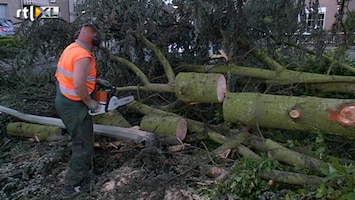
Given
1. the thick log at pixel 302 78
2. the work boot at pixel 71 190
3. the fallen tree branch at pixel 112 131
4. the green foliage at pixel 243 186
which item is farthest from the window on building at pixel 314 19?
the work boot at pixel 71 190

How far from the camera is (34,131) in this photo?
4.39 m

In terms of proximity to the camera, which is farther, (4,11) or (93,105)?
(4,11)

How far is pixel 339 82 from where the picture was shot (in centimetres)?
403

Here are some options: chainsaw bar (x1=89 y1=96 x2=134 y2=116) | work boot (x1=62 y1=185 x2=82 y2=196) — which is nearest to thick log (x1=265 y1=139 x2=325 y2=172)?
chainsaw bar (x1=89 y1=96 x2=134 y2=116)

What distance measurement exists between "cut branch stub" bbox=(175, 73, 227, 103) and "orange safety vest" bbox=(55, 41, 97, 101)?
3.15 ft

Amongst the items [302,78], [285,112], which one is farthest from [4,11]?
[285,112]

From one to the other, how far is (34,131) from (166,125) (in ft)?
5.42

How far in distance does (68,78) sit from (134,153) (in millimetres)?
1036

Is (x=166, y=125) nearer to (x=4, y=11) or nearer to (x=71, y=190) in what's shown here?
(x=71, y=190)

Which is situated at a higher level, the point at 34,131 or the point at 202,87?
the point at 202,87

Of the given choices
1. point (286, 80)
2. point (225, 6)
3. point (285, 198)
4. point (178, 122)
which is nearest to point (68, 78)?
point (178, 122)

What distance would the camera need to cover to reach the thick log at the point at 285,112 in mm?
3076

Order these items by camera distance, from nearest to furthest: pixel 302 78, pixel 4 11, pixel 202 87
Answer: pixel 202 87, pixel 302 78, pixel 4 11

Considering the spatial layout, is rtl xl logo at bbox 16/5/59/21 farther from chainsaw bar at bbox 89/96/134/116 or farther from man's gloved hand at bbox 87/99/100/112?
man's gloved hand at bbox 87/99/100/112
